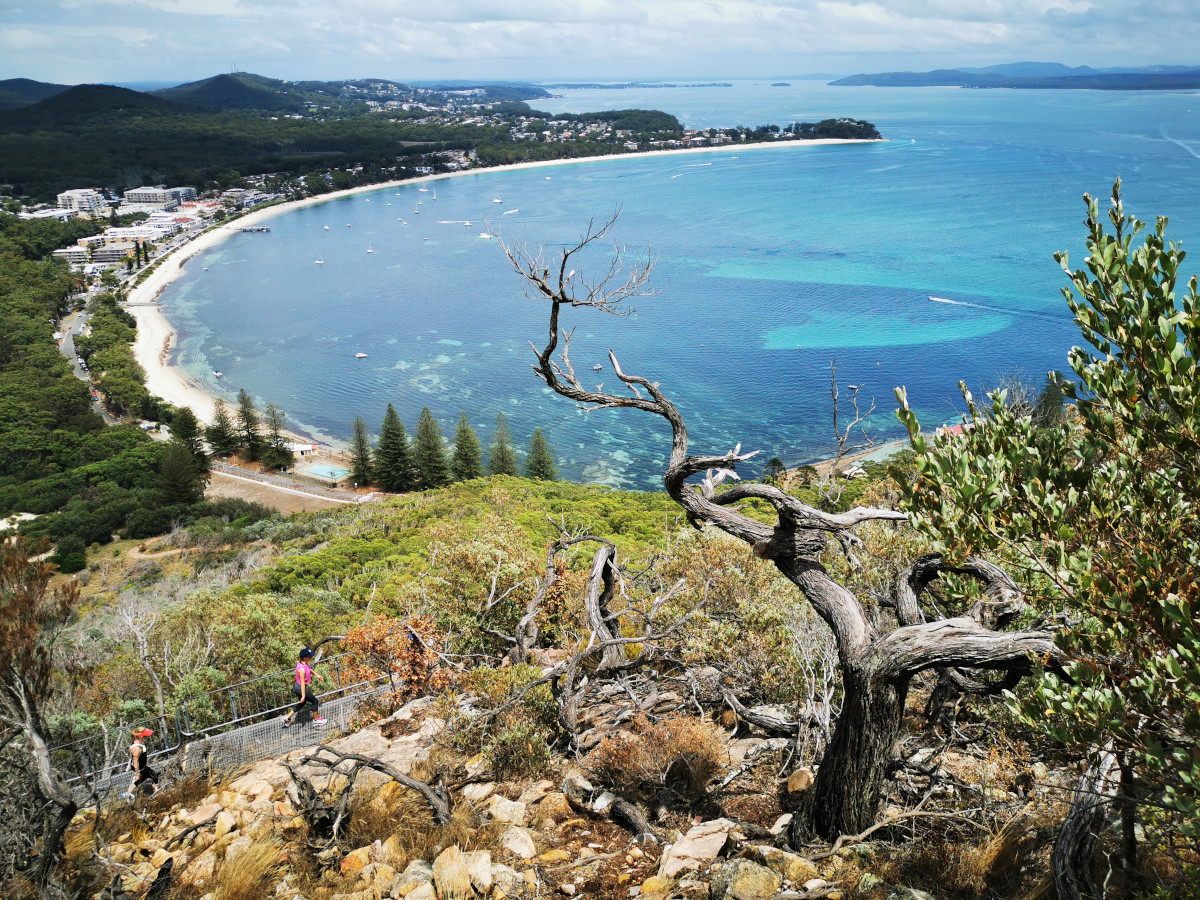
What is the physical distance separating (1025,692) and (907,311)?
189 ft

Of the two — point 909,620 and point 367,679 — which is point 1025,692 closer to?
point 909,620

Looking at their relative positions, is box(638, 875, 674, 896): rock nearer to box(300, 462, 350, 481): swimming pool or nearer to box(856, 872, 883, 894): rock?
box(856, 872, 883, 894): rock

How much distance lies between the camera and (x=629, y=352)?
172 feet

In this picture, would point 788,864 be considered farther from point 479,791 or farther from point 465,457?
point 465,457

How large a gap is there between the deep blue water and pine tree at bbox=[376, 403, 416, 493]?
20.3 ft

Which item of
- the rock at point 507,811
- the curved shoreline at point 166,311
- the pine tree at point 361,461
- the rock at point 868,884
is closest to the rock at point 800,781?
the rock at point 868,884

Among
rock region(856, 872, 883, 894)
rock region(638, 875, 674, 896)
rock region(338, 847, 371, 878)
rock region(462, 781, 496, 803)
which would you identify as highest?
rock region(856, 872, 883, 894)

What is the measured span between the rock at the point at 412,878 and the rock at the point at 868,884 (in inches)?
110

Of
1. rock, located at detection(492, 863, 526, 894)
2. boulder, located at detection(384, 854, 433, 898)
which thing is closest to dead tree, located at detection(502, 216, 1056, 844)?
rock, located at detection(492, 863, 526, 894)

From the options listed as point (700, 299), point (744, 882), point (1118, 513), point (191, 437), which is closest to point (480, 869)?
point (744, 882)

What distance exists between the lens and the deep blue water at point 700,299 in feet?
149

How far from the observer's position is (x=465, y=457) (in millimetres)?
41469

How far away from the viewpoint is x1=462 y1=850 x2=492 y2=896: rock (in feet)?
17.0

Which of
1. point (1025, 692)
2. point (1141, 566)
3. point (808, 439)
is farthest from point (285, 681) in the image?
point (808, 439)
